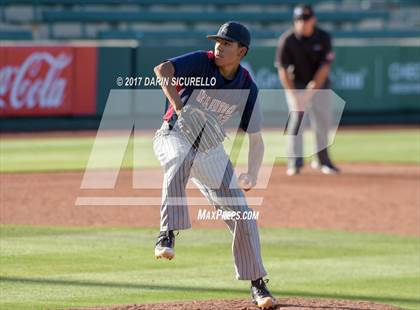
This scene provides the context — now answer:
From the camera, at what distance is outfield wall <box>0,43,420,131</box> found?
805 inches

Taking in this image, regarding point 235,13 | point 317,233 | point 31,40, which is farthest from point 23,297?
point 235,13

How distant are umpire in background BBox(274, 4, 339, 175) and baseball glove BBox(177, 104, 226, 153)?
799 cm

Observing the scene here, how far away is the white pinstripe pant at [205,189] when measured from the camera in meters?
6.39

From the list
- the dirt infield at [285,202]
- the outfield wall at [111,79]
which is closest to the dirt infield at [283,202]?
the dirt infield at [285,202]

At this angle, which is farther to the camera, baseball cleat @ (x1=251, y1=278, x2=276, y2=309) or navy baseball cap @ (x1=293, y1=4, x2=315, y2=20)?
navy baseball cap @ (x1=293, y1=4, x2=315, y2=20)

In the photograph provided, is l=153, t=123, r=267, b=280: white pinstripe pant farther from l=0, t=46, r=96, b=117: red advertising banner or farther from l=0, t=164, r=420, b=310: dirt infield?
l=0, t=46, r=96, b=117: red advertising banner

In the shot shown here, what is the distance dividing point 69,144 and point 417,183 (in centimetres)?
736

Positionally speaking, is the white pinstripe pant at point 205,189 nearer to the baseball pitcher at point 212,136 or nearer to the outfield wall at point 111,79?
the baseball pitcher at point 212,136

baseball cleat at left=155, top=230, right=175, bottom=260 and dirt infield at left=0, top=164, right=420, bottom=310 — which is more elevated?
baseball cleat at left=155, top=230, right=175, bottom=260

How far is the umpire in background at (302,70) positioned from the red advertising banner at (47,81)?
24.3 feet

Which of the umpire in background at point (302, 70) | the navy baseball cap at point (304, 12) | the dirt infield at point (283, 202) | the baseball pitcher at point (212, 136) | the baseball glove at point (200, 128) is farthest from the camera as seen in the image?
the umpire in background at point (302, 70)

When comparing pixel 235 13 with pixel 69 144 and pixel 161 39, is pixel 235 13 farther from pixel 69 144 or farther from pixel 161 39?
pixel 69 144

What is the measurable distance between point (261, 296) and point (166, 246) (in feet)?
2.69

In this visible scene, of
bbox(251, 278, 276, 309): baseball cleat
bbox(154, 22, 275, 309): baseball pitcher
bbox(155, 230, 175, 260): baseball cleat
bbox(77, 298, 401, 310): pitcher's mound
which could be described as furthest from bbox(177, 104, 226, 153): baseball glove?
bbox(77, 298, 401, 310): pitcher's mound
